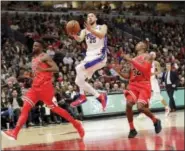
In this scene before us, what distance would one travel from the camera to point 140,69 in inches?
301

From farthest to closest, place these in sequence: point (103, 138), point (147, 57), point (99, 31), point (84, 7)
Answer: point (84, 7)
point (103, 138)
point (147, 57)
point (99, 31)

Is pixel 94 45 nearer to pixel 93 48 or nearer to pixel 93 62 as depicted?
pixel 93 48

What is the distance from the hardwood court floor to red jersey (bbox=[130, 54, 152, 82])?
7.95 ft

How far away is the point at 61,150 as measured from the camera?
33.7 ft

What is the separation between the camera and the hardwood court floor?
34.5 feet

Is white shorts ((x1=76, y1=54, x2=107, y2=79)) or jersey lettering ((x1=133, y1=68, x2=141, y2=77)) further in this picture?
jersey lettering ((x1=133, y1=68, x2=141, y2=77))

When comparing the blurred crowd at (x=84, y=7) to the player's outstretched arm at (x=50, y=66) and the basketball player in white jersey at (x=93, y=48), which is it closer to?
the player's outstretched arm at (x=50, y=66)

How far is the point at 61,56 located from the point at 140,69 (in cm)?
766

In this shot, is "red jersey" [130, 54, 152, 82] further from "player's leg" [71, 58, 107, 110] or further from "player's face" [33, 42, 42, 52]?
"player's face" [33, 42, 42, 52]

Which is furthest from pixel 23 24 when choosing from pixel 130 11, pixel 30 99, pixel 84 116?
pixel 30 99

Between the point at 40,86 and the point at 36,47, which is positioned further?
the point at 40,86

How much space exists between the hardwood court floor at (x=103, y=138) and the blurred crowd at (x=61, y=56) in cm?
54

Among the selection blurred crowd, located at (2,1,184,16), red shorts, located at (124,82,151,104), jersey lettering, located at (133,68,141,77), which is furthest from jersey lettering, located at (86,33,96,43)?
blurred crowd, located at (2,1,184,16)

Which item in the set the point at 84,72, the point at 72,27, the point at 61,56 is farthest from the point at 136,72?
the point at 61,56
